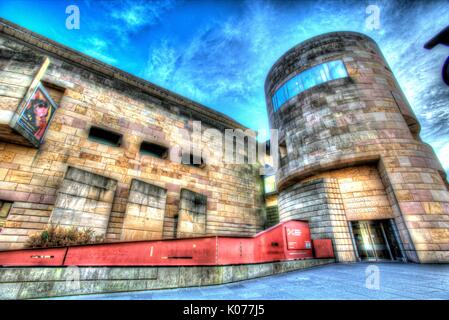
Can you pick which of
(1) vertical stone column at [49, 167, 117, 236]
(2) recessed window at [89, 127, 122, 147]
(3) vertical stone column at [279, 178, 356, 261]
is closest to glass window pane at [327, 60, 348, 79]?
(3) vertical stone column at [279, 178, 356, 261]

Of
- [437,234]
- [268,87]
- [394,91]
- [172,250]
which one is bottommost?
[172,250]

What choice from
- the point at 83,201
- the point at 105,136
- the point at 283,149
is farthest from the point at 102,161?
the point at 283,149

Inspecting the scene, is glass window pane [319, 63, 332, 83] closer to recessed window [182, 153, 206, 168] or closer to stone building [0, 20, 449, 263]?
stone building [0, 20, 449, 263]

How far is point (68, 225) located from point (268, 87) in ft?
54.0

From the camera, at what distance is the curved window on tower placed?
1273 centimetres

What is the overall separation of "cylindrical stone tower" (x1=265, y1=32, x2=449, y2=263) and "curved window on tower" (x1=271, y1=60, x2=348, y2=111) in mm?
73

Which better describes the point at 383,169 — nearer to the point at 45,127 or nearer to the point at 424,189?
the point at 424,189

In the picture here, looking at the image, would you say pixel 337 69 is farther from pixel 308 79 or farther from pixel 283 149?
pixel 283 149

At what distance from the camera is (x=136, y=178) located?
1009cm

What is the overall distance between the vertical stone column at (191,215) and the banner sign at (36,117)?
6.68 meters

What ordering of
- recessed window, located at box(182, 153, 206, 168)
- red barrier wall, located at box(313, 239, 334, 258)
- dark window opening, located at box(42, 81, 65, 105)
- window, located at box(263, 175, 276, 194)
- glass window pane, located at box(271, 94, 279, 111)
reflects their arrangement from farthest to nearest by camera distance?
glass window pane, located at box(271, 94, 279, 111) → window, located at box(263, 175, 276, 194) → recessed window, located at box(182, 153, 206, 168) → dark window opening, located at box(42, 81, 65, 105) → red barrier wall, located at box(313, 239, 334, 258)

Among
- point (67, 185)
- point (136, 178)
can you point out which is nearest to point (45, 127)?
point (67, 185)
